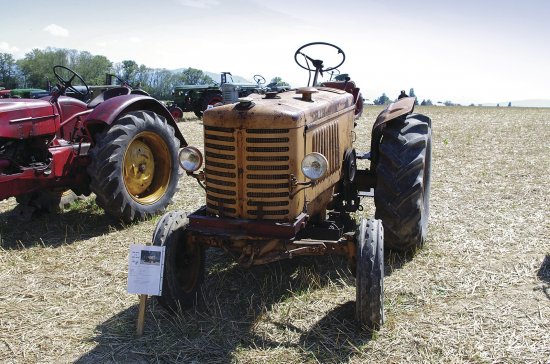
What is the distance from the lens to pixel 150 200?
6305 millimetres

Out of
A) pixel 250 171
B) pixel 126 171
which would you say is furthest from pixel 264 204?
pixel 126 171

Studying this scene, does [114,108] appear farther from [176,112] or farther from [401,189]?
[176,112]

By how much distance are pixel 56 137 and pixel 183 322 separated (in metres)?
3.59

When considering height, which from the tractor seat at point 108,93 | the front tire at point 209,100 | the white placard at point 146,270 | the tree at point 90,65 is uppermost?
the tree at point 90,65

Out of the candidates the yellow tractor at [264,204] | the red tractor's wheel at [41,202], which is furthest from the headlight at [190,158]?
the red tractor's wheel at [41,202]

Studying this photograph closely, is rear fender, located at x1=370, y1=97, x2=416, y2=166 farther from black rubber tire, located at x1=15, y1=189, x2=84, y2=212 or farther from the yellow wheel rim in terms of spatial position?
black rubber tire, located at x1=15, y1=189, x2=84, y2=212

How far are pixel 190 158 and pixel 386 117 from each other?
1.91m

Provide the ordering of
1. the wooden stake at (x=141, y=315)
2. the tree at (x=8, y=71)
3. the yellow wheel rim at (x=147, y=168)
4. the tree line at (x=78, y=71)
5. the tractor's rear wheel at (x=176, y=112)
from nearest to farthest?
the wooden stake at (x=141, y=315), the yellow wheel rim at (x=147, y=168), the tractor's rear wheel at (x=176, y=112), the tree line at (x=78, y=71), the tree at (x=8, y=71)

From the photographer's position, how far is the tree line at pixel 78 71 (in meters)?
44.2

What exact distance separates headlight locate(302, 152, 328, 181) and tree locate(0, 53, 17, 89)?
162ft

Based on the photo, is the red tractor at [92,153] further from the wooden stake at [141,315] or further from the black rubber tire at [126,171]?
the wooden stake at [141,315]

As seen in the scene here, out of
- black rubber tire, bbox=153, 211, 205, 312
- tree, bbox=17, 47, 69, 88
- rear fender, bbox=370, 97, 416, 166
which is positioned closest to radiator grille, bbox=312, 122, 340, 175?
rear fender, bbox=370, 97, 416, 166

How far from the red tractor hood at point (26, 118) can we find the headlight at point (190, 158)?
270 cm

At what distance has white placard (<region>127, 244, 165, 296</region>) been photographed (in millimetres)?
3615
